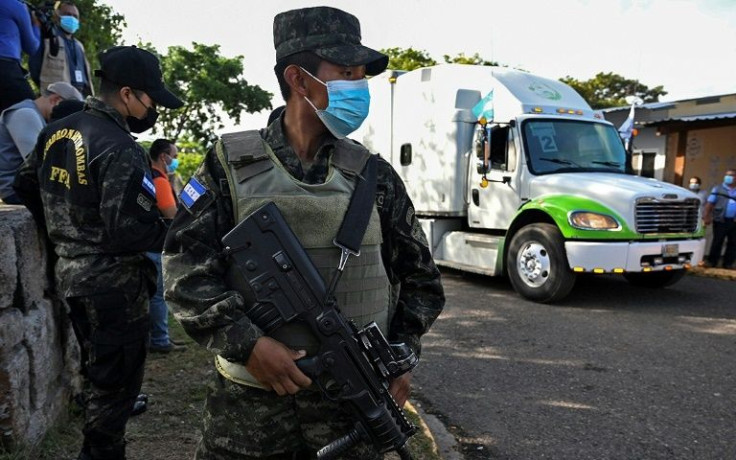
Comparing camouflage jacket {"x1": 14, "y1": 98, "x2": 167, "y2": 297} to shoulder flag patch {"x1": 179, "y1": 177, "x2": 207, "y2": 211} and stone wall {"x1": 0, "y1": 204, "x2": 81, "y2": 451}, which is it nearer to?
stone wall {"x1": 0, "y1": 204, "x2": 81, "y2": 451}

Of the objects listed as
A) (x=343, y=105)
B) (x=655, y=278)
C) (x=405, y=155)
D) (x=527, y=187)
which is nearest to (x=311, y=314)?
(x=343, y=105)

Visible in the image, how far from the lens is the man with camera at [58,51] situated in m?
4.33

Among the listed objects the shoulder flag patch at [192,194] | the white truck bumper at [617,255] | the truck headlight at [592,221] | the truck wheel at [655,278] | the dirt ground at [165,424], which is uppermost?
the shoulder flag patch at [192,194]

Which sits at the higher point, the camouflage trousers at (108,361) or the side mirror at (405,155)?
the side mirror at (405,155)

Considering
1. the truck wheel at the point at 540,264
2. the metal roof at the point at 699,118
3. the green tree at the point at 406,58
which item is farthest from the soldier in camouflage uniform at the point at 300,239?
the green tree at the point at 406,58

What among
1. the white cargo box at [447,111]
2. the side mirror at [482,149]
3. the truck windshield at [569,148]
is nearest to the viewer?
the truck windshield at [569,148]

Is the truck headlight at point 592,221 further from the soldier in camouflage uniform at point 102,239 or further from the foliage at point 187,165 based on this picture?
the foliage at point 187,165

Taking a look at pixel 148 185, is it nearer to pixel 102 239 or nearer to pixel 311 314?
pixel 102 239

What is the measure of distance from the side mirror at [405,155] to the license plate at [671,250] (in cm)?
394

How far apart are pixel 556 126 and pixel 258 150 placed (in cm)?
647

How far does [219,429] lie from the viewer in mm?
1603

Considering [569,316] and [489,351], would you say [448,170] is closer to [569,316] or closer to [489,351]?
[569,316]

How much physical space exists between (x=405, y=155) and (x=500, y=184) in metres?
2.07

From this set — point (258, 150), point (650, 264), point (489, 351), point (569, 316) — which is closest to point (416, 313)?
point (258, 150)
